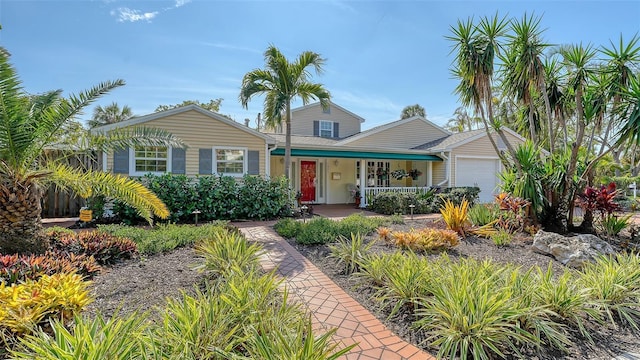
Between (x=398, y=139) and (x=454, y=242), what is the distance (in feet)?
39.7

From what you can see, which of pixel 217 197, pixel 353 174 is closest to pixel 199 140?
pixel 217 197

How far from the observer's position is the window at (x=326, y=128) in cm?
1887

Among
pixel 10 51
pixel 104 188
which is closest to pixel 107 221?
pixel 104 188

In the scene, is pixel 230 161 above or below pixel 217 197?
above

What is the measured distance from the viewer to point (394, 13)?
30.6ft

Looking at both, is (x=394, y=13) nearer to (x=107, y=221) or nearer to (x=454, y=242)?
(x=454, y=242)

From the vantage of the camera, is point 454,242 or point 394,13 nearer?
point 454,242

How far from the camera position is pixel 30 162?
516 cm

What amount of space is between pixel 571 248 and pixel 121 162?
12.7 m

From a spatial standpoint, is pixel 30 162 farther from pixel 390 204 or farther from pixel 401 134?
pixel 401 134

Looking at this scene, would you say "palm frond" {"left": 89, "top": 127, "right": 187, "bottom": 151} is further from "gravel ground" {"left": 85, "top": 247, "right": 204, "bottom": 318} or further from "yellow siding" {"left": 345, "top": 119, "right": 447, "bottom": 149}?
"yellow siding" {"left": 345, "top": 119, "right": 447, "bottom": 149}

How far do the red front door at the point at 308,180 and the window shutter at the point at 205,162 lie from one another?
5.32 meters

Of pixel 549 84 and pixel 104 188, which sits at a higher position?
pixel 549 84

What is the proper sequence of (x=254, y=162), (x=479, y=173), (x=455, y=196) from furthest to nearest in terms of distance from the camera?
(x=479, y=173) < (x=455, y=196) < (x=254, y=162)
